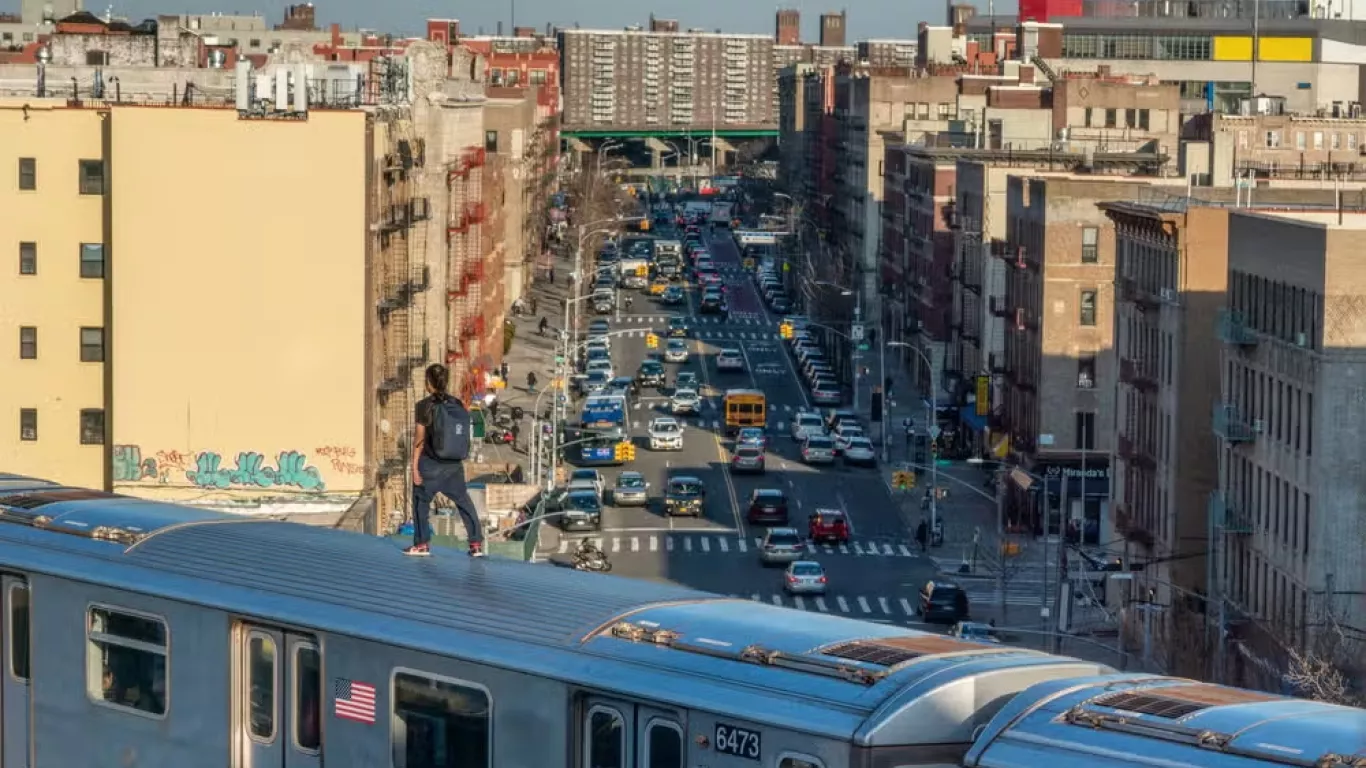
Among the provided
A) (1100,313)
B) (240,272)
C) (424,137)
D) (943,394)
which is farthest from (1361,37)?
(240,272)

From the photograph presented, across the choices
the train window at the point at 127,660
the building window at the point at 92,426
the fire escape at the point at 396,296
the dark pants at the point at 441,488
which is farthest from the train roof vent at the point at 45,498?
the fire escape at the point at 396,296

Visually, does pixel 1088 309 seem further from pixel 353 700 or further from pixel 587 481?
pixel 353 700

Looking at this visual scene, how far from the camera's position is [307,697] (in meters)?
16.9

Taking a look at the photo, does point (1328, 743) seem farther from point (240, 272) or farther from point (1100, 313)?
point (1100, 313)

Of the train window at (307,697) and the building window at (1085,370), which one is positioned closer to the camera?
the train window at (307,697)

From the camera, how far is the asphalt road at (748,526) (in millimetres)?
72062

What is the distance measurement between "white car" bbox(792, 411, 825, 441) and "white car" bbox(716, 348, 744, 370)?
59.9 ft

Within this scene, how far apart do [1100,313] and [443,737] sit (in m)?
76.8

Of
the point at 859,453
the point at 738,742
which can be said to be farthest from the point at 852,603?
the point at 738,742

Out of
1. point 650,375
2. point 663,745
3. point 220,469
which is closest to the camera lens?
point 663,745

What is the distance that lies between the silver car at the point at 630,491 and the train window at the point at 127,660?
6829cm

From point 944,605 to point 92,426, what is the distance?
2145 cm

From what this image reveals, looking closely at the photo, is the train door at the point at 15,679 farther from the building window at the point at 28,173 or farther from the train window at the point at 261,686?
the building window at the point at 28,173

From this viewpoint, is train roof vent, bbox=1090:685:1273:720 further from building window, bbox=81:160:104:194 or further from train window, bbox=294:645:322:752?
building window, bbox=81:160:104:194
